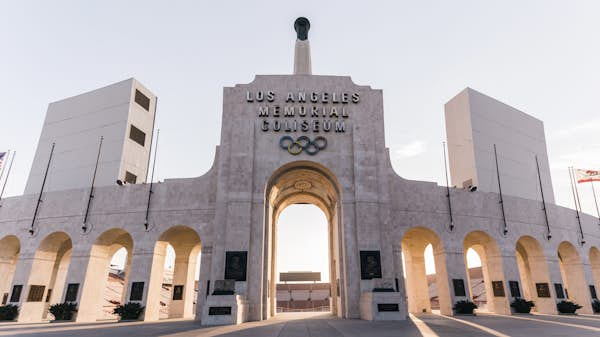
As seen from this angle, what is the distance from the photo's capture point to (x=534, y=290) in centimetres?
3481

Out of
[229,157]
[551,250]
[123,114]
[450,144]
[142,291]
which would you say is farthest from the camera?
[450,144]

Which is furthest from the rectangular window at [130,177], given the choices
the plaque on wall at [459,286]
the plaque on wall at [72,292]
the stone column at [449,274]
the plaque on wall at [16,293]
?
the plaque on wall at [459,286]

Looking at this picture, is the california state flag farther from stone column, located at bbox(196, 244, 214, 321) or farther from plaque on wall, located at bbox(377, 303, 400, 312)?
stone column, located at bbox(196, 244, 214, 321)

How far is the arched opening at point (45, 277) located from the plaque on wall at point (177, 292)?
35.2ft

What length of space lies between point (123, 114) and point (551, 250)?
153 feet

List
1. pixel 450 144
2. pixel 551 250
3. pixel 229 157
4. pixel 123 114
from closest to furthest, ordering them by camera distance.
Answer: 1. pixel 229 157
2. pixel 551 250
3. pixel 123 114
4. pixel 450 144

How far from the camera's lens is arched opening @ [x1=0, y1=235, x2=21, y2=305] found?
110 ft

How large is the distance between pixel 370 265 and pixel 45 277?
1118 inches

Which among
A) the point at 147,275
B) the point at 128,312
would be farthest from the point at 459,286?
the point at 128,312

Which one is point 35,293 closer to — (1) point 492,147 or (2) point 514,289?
(2) point 514,289

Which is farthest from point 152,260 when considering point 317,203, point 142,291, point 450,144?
point 450,144

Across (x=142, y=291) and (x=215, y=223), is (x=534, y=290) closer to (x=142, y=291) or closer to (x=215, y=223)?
(x=215, y=223)

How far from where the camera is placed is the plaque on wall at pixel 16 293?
2962 centimetres

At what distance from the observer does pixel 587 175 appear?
35469mm
